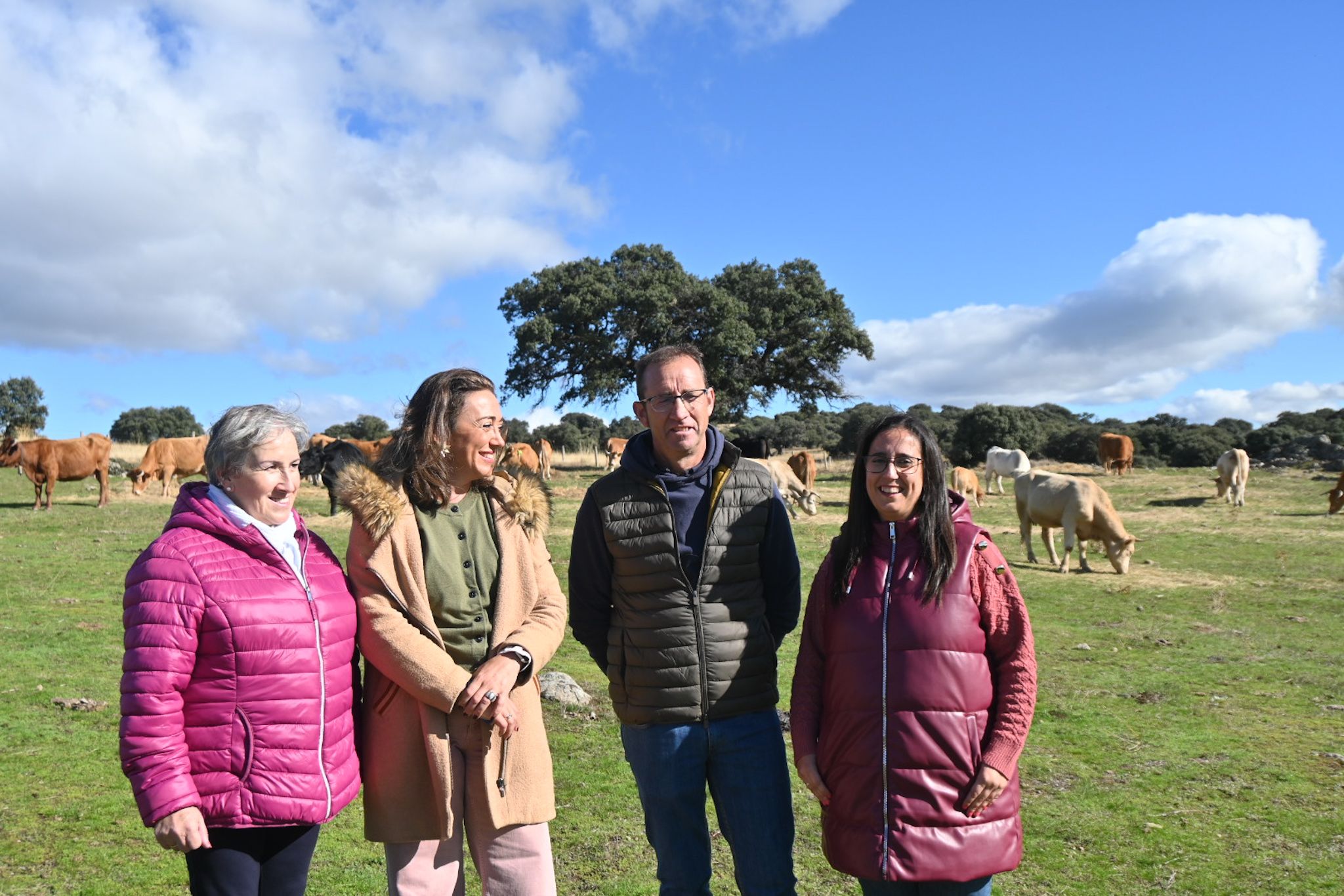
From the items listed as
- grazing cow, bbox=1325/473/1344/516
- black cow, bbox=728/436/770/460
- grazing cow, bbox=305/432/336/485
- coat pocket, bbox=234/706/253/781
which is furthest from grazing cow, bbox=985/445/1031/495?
coat pocket, bbox=234/706/253/781

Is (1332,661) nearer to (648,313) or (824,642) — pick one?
(824,642)

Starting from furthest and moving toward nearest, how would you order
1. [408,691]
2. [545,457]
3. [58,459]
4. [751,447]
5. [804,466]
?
[545,457] → [804,466] → [58,459] → [751,447] → [408,691]

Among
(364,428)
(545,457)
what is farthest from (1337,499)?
(364,428)

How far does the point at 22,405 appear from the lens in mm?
56469

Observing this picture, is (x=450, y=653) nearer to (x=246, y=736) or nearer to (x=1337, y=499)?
(x=246, y=736)

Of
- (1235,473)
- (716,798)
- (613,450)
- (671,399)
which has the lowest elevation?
(716,798)

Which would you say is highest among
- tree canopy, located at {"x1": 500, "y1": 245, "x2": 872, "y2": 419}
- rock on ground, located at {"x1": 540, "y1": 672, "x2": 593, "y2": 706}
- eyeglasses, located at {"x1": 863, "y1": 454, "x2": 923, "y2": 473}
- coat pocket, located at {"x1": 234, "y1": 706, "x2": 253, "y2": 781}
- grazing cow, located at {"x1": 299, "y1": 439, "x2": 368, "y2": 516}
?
tree canopy, located at {"x1": 500, "y1": 245, "x2": 872, "y2": 419}

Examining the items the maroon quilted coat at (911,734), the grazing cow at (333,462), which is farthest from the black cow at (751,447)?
the grazing cow at (333,462)

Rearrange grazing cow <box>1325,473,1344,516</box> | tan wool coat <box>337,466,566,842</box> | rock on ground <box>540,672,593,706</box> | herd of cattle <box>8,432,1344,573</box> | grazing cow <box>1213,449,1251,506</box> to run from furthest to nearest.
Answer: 1. grazing cow <box>1213,449,1251,506</box>
2. grazing cow <box>1325,473,1344,516</box>
3. herd of cattle <box>8,432,1344,573</box>
4. rock on ground <box>540,672,593,706</box>
5. tan wool coat <box>337,466,566,842</box>

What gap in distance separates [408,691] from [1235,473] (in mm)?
25648

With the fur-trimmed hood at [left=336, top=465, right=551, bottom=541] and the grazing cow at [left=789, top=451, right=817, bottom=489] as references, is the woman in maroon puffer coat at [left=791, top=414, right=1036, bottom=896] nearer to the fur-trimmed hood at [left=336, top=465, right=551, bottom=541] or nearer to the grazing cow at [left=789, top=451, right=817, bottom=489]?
the fur-trimmed hood at [left=336, top=465, right=551, bottom=541]

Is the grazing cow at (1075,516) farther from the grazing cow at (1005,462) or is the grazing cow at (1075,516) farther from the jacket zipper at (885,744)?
Answer: the jacket zipper at (885,744)

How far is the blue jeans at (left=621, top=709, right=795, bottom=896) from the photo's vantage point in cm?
296

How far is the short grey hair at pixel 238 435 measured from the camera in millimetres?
2740
